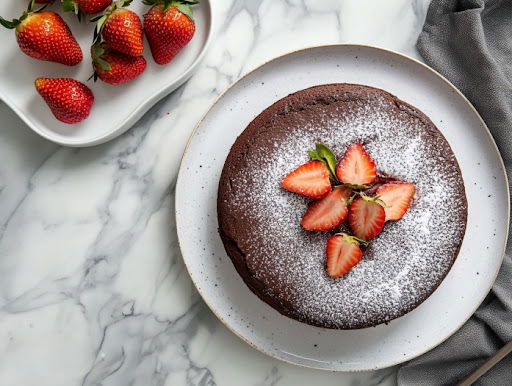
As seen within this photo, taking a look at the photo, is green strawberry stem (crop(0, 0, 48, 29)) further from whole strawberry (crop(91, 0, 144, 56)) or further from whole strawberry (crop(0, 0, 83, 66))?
whole strawberry (crop(91, 0, 144, 56))

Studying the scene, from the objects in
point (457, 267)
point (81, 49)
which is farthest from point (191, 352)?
point (81, 49)

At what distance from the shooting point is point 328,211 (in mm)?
1917

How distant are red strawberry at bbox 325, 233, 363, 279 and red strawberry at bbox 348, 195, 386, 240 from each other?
0.03 m

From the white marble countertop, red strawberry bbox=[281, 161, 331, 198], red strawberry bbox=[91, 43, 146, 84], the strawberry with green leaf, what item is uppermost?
the strawberry with green leaf

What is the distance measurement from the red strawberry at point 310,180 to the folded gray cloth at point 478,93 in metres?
0.68

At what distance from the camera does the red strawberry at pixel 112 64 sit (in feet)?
6.83

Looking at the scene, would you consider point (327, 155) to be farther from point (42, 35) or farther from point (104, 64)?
point (42, 35)

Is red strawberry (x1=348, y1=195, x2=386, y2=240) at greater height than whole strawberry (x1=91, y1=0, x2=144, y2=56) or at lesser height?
lesser

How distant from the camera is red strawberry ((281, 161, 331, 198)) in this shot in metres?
1.89

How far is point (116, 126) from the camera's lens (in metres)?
2.17

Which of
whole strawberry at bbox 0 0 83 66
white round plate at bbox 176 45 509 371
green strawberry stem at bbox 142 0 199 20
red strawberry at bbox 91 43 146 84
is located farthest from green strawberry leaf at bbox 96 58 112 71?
white round plate at bbox 176 45 509 371

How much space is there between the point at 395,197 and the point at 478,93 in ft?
1.91

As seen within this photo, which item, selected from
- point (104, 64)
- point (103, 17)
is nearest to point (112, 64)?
point (104, 64)

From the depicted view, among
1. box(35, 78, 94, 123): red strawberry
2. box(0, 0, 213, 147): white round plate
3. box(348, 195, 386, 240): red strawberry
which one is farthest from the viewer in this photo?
box(0, 0, 213, 147): white round plate
